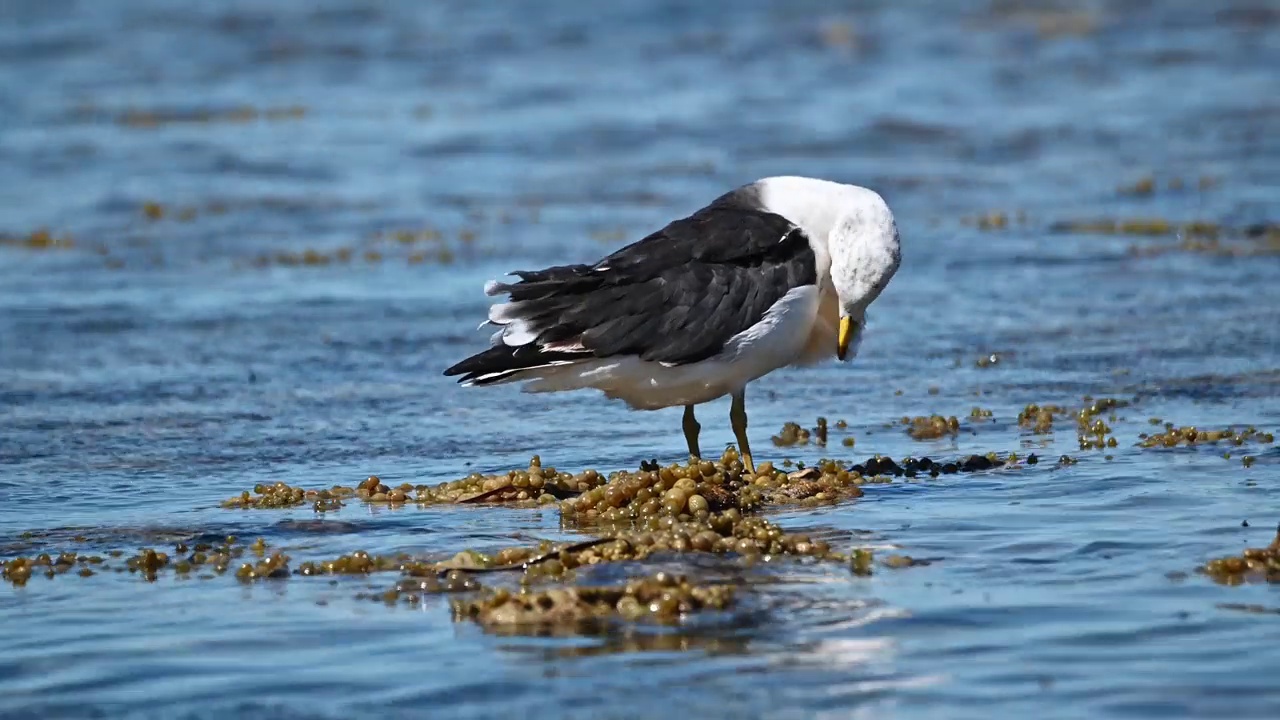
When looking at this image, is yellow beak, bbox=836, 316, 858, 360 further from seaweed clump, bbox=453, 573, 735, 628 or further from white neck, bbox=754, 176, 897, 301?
seaweed clump, bbox=453, 573, 735, 628

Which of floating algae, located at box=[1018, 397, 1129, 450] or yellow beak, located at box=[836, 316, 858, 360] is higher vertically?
yellow beak, located at box=[836, 316, 858, 360]

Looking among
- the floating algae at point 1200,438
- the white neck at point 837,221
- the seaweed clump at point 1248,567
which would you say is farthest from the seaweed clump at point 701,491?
the seaweed clump at point 1248,567

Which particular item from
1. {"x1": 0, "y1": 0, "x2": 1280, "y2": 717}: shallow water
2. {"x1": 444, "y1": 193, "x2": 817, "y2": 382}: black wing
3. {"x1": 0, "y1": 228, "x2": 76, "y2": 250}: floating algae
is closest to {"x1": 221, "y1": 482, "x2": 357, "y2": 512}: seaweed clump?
{"x1": 0, "y1": 0, "x2": 1280, "y2": 717}: shallow water

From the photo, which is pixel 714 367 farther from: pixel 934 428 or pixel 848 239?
pixel 934 428

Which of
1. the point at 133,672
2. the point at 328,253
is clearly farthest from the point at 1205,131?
the point at 133,672

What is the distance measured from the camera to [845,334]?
24.1ft

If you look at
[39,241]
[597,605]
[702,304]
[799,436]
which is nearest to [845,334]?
[702,304]

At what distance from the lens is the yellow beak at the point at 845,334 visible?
735cm

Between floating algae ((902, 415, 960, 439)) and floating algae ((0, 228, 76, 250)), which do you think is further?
floating algae ((0, 228, 76, 250))

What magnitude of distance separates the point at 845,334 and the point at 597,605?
2182 millimetres

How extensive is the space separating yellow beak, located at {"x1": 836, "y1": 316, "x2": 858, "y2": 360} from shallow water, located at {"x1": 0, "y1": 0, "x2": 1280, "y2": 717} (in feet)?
1.93

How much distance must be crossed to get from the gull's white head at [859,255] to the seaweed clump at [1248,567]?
1.92 m

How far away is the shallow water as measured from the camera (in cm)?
507

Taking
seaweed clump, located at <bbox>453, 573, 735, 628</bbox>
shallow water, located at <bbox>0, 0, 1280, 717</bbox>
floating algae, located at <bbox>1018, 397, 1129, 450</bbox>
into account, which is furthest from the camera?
floating algae, located at <bbox>1018, 397, 1129, 450</bbox>
